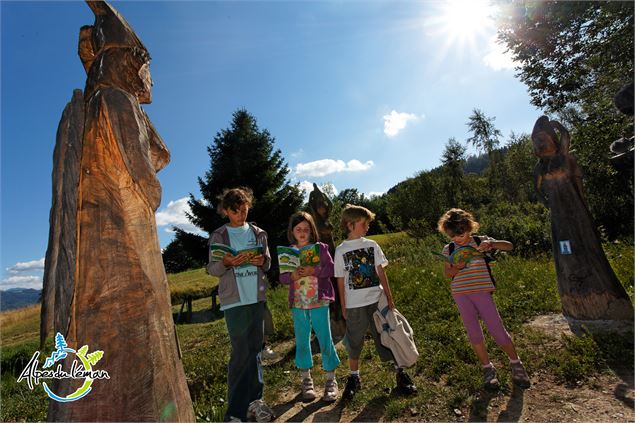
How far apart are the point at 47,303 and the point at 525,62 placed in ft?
44.9

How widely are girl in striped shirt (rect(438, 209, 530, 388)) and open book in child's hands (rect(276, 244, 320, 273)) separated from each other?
1.36 meters

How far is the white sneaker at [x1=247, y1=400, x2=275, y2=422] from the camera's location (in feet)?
9.21

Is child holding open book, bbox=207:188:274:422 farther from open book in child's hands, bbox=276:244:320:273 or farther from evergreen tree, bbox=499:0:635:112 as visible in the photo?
evergreen tree, bbox=499:0:635:112

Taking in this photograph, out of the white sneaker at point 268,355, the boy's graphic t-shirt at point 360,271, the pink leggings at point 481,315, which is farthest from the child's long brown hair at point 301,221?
the white sneaker at point 268,355

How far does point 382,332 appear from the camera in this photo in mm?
3359

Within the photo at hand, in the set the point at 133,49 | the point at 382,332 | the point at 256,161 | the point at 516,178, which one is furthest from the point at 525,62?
the point at 516,178

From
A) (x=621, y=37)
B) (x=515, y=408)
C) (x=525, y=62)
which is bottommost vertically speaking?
(x=515, y=408)

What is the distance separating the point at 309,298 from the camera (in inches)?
A: 137

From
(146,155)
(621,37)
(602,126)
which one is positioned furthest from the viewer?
(602,126)

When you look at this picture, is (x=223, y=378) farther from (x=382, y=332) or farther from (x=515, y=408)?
(x=515, y=408)

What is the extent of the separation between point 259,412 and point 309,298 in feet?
3.64

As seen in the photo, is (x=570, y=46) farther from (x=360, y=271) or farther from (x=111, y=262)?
(x=111, y=262)

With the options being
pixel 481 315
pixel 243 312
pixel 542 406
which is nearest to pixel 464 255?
pixel 481 315

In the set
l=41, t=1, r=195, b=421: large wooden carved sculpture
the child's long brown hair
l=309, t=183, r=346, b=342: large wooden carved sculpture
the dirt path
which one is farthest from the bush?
l=41, t=1, r=195, b=421: large wooden carved sculpture
